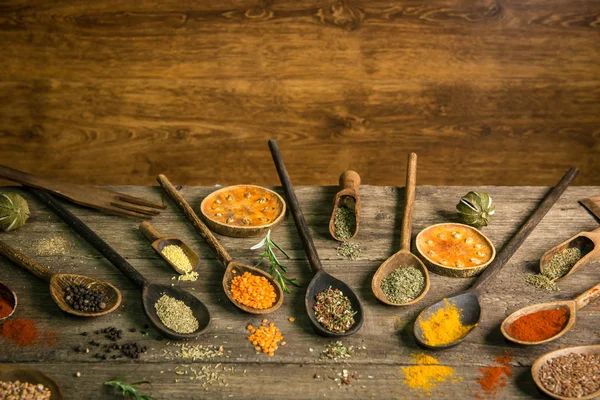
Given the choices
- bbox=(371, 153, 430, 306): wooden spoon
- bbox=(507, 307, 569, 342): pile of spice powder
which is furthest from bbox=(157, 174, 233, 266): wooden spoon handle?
bbox=(507, 307, 569, 342): pile of spice powder

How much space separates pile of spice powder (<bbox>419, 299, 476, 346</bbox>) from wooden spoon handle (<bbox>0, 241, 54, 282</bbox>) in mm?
1347

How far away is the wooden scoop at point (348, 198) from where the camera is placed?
8.19ft

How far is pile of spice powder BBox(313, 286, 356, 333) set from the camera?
2.05 meters

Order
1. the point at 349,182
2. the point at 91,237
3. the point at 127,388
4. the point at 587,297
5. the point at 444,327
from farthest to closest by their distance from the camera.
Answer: the point at 349,182, the point at 91,237, the point at 587,297, the point at 444,327, the point at 127,388

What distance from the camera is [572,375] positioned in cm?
187

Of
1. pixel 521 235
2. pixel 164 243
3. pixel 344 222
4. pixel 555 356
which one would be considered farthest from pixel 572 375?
pixel 164 243

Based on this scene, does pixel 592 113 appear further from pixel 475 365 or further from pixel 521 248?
pixel 475 365

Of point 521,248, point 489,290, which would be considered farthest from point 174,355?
point 521,248

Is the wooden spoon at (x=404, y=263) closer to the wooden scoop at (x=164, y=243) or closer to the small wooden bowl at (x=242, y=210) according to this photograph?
the small wooden bowl at (x=242, y=210)

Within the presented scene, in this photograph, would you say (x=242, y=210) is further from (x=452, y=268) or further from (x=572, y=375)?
(x=572, y=375)

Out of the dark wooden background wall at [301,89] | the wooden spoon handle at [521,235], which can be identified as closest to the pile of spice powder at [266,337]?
the wooden spoon handle at [521,235]

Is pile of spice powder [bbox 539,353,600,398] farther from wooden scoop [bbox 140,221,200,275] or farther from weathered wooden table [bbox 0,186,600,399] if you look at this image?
wooden scoop [bbox 140,221,200,275]

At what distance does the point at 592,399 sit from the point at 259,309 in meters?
1.07

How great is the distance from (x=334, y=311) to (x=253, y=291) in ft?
0.98
